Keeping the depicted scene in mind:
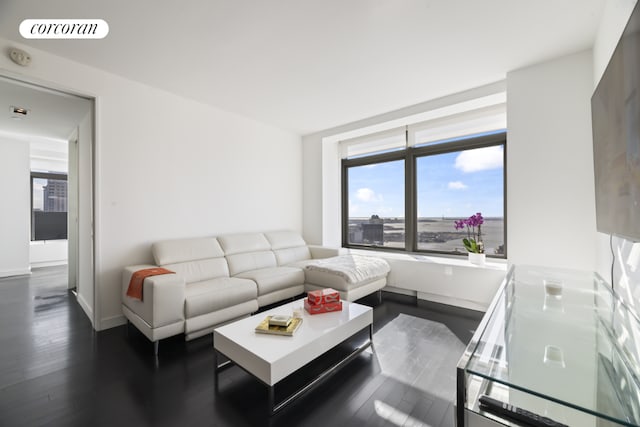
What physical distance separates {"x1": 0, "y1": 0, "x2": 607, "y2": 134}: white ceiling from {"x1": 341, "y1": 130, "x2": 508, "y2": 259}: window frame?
81 centimetres

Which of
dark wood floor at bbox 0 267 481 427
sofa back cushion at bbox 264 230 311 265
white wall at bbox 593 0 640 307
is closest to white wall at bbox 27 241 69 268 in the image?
dark wood floor at bbox 0 267 481 427

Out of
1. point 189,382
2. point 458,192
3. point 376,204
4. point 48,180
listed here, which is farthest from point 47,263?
point 458,192

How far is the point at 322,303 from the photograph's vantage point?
2242 millimetres

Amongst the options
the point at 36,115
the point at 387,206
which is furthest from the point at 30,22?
the point at 387,206

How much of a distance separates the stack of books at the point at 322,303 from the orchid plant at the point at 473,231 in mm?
2090

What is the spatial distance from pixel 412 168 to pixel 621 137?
3017mm

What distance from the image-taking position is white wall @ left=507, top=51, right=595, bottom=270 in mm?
2404

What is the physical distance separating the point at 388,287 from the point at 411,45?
3040 mm

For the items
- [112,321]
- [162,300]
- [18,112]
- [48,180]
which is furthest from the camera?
[48,180]

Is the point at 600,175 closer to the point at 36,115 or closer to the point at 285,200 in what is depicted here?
the point at 285,200

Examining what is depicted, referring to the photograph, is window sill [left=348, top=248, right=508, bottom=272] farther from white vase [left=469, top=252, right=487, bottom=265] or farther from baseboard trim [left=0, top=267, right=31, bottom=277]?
baseboard trim [left=0, top=267, right=31, bottom=277]

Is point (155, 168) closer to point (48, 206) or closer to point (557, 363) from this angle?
point (557, 363)

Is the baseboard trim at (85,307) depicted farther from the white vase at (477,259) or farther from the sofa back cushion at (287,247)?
the white vase at (477,259)

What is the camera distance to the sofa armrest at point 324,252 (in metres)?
4.12
